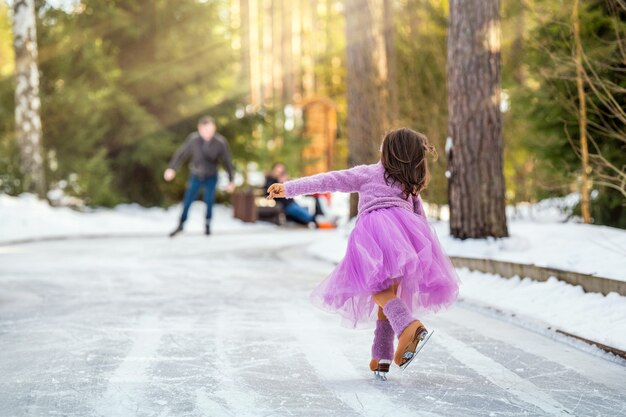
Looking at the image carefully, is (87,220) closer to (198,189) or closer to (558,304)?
(198,189)

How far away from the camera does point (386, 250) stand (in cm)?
591

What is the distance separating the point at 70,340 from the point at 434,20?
1427 centimetres

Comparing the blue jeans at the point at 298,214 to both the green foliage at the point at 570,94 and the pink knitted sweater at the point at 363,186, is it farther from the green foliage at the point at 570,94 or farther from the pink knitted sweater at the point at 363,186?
the pink knitted sweater at the point at 363,186

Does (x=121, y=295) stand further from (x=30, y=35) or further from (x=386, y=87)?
(x=30, y=35)

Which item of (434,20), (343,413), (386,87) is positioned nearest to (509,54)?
(434,20)

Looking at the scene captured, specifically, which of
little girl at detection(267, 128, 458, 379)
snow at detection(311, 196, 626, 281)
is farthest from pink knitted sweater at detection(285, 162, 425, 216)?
snow at detection(311, 196, 626, 281)

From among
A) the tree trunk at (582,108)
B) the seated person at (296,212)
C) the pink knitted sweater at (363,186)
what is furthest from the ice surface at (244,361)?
the seated person at (296,212)

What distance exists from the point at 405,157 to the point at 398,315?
97cm

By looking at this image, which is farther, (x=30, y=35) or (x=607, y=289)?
(x=30, y=35)

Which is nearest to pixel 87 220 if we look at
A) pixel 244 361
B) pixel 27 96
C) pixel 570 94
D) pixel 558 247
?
pixel 27 96

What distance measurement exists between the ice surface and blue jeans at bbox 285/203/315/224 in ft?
43.5

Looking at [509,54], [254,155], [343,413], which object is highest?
[509,54]

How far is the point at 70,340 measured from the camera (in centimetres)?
727

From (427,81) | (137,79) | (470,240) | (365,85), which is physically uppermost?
(137,79)
